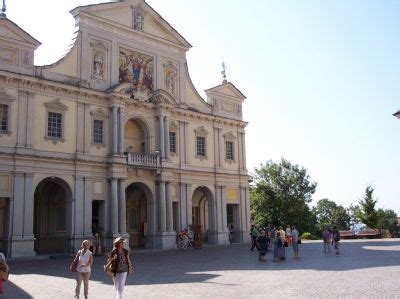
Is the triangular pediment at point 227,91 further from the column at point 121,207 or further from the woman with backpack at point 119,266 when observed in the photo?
the woman with backpack at point 119,266

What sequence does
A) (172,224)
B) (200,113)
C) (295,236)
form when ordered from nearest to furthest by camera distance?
(295,236)
(172,224)
(200,113)

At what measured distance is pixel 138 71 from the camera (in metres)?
34.4

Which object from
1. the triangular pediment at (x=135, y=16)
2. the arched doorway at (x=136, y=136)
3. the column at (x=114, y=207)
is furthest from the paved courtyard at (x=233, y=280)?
the triangular pediment at (x=135, y=16)

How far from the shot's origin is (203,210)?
138ft

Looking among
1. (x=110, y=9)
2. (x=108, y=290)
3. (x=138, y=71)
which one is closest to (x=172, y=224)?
(x=138, y=71)

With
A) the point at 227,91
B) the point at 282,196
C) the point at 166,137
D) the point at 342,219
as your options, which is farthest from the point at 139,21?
the point at 342,219

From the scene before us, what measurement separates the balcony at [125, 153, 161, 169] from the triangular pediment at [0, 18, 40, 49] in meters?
9.09

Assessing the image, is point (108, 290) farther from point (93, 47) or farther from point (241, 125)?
point (241, 125)

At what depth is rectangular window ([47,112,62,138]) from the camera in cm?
2911

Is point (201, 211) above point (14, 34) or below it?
below

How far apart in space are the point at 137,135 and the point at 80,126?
574 centimetres

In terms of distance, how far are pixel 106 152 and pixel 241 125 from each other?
555 inches

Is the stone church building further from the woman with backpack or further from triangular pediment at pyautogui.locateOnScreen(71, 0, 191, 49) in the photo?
the woman with backpack

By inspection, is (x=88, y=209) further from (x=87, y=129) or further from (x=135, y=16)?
(x=135, y=16)
